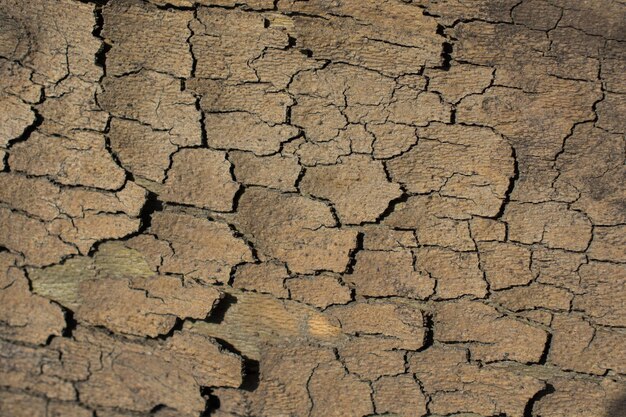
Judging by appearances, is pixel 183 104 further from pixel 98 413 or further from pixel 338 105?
pixel 98 413

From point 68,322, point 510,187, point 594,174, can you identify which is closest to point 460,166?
point 510,187

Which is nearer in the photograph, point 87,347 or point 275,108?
point 87,347

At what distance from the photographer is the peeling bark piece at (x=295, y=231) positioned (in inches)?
92.8

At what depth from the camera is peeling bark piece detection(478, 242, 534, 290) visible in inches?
92.2

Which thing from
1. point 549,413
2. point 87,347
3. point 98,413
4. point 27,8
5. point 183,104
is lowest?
point 98,413

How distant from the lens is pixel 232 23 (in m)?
2.53

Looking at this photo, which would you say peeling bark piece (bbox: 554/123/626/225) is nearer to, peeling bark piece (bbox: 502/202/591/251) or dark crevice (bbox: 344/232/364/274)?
peeling bark piece (bbox: 502/202/591/251)

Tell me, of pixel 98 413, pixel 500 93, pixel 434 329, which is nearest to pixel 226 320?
pixel 98 413

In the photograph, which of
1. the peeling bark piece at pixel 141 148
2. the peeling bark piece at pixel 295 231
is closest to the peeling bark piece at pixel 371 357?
the peeling bark piece at pixel 295 231

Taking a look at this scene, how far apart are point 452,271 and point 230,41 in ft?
3.53

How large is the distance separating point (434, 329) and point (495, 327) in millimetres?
191

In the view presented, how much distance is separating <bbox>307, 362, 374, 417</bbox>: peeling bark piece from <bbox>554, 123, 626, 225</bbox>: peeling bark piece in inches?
36.1

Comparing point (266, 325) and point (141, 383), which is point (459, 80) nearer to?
point (266, 325)

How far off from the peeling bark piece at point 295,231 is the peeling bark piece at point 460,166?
0.93ft
